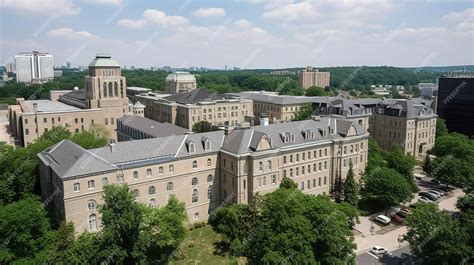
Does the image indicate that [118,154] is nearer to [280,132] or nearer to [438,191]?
[280,132]

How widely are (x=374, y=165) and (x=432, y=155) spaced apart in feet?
112

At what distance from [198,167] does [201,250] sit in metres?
13.0

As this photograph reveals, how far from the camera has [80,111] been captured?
99.7 meters

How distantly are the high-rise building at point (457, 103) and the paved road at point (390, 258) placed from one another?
6602cm

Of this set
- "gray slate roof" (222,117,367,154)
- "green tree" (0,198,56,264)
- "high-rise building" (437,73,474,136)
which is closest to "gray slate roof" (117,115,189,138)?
"gray slate roof" (222,117,367,154)

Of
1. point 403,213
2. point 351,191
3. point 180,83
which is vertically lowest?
point 403,213

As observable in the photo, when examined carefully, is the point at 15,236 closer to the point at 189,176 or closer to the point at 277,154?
the point at 189,176

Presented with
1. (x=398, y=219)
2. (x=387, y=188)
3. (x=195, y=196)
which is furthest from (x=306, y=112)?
(x=195, y=196)

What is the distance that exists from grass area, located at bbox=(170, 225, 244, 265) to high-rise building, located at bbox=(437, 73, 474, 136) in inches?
3180

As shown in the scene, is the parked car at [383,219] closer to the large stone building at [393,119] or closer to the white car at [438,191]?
the white car at [438,191]

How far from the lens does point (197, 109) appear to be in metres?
110

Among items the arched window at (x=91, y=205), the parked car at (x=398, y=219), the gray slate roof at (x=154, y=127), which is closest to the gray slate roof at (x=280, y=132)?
the gray slate roof at (x=154, y=127)

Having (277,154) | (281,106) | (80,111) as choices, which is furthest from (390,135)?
(80,111)

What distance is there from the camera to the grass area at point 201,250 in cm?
4703
